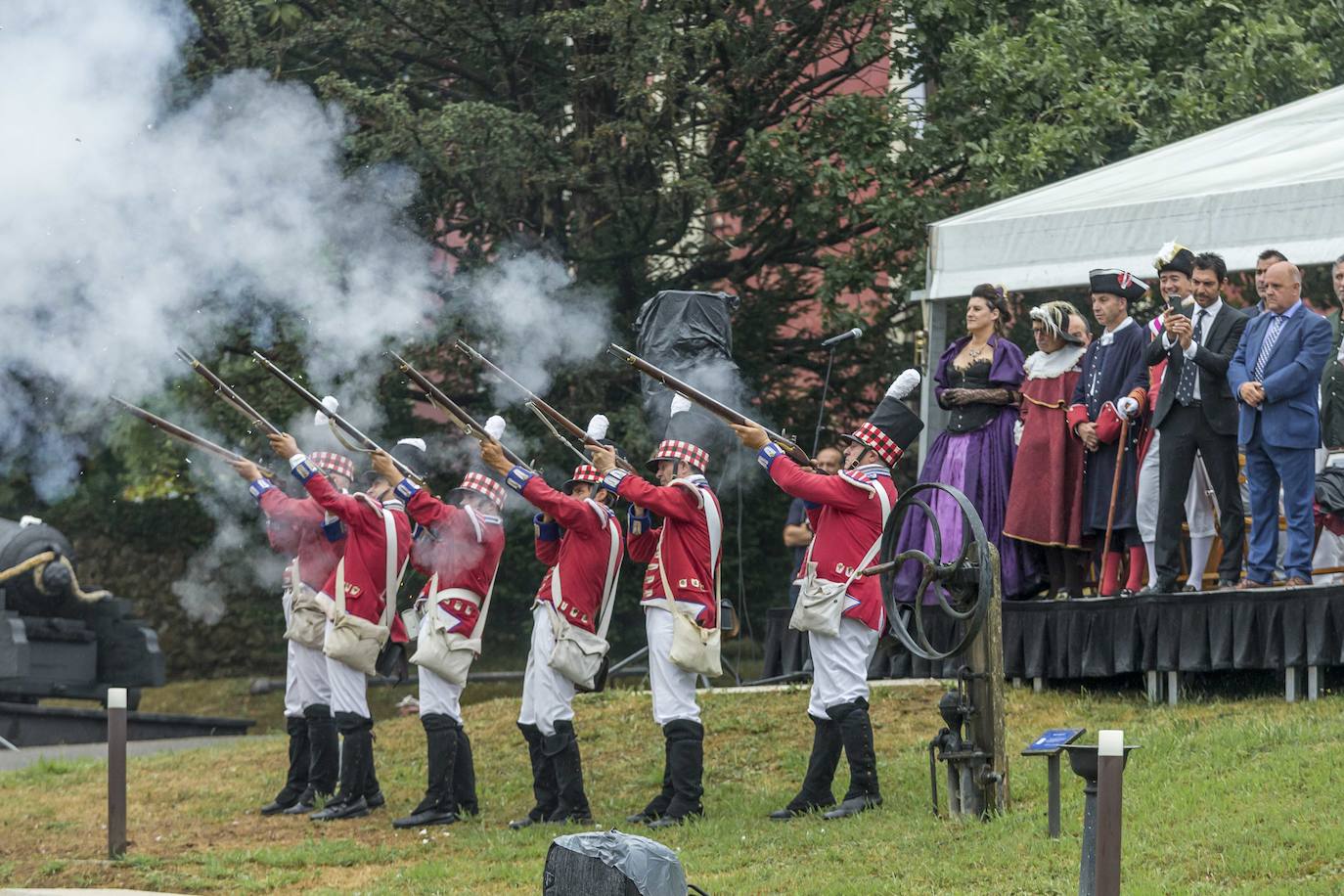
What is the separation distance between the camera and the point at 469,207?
54.6 ft

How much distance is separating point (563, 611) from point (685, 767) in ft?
3.61

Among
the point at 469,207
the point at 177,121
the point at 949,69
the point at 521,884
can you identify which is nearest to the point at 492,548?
the point at 521,884

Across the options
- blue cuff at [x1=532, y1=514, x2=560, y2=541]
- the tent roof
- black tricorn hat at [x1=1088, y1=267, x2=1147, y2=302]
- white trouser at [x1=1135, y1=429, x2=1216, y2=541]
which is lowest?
blue cuff at [x1=532, y1=514, x2=560, y2=541]

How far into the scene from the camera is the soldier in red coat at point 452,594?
10.9 meters

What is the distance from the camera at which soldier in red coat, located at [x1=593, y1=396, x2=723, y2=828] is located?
1035 centimetres

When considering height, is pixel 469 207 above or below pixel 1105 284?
above

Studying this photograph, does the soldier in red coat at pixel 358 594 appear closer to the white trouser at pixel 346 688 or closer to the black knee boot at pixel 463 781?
the white trouser at pixel 346 688

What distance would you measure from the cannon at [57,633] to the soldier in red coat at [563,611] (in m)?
7.74

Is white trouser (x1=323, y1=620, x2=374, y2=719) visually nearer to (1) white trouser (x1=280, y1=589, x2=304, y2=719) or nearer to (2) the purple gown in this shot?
(1) white trouser (x1=280, y1=589, x2=304, y2=719)

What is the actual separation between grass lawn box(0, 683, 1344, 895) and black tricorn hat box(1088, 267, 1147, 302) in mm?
2476

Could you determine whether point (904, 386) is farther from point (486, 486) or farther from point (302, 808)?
point (302, 808)

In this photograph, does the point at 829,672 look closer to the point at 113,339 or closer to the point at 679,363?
the point at 679,363

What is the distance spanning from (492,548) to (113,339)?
260 cm

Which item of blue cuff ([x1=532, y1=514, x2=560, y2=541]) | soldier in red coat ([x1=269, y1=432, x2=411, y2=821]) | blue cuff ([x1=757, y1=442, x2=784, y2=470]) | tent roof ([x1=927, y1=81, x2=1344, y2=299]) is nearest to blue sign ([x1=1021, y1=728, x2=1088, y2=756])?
blue cuff ([x1=757, y1=442, x2=784, y2=470])
